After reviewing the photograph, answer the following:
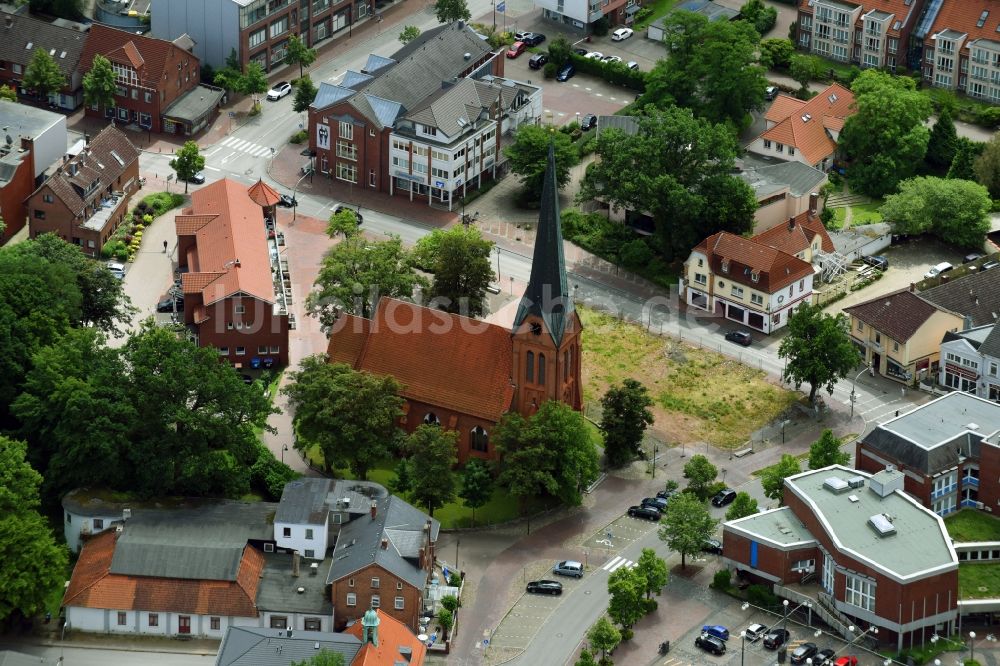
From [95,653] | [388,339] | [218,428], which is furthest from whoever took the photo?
[388,339]

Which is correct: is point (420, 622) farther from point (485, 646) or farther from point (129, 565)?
point (129, 565)

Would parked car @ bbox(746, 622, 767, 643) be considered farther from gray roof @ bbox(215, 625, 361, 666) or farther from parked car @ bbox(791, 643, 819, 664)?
gray roof @ bbox(215, 625, 361, 666)

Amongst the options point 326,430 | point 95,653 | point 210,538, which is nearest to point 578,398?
point 326,430

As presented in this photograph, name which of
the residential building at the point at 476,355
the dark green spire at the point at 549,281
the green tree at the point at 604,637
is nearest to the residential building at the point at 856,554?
the green tree at the point at 604,637

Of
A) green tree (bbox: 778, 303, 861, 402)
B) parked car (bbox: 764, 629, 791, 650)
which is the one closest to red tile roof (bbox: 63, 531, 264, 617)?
parked car (bbox: 764, 629, 791, 650)

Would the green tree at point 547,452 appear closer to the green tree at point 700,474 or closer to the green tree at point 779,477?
the green tree at point 700,474
